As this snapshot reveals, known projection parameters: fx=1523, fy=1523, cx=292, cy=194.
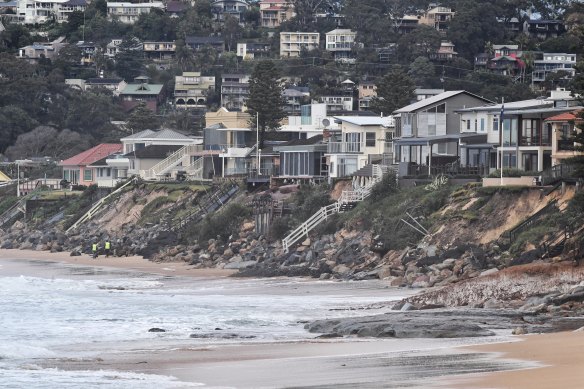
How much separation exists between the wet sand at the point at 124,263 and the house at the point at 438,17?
106 m

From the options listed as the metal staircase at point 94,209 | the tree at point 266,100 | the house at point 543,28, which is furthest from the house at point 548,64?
the metal staircase at point 94,209

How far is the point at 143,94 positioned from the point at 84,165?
191ft

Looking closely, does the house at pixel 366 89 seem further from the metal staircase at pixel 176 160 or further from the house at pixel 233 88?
the metal staircase at pixel 176 160

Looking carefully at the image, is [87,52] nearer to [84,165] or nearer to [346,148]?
[84,165]

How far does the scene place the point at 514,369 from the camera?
88.7ft

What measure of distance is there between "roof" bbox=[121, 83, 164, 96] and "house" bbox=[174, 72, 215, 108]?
→ 2.19 m

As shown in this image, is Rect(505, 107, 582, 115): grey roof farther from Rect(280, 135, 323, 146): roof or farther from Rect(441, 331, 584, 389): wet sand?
Rect(441, 331, 584, 389): wet sand

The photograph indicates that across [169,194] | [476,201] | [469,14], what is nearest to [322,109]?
[169,194]

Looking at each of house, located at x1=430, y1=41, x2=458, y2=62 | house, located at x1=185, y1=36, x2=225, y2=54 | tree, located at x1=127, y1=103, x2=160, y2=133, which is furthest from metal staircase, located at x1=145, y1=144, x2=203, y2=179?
house, located at x1=185, y1=36, x2=225, y2=54

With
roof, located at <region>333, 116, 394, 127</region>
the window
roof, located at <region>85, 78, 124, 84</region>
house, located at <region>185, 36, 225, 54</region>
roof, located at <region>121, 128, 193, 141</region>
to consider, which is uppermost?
house, located at <region>185, 36, 225, 54</region>

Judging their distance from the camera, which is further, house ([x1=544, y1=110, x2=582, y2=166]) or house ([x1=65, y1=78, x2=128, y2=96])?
house ([x1=65, y1=78, x2=128, y2=96])

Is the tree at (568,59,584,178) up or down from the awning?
up

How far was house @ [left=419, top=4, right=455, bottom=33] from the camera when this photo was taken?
183000 mm

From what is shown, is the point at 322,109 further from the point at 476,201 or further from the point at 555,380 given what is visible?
the point at 555,380
